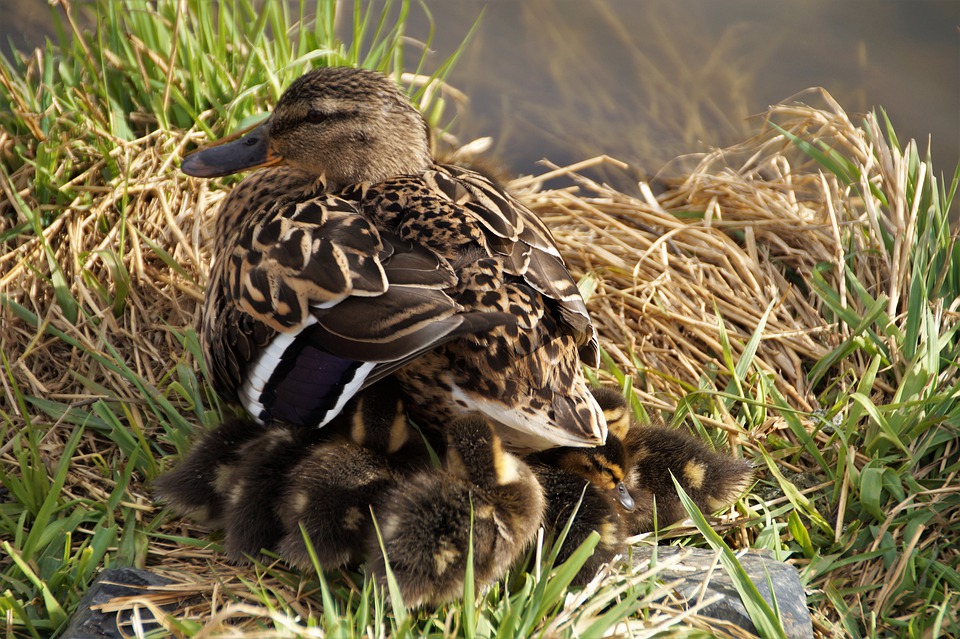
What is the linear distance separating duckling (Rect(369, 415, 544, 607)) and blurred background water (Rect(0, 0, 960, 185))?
2232 mm

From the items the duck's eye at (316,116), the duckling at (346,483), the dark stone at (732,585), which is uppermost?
the duck's eye at (316,116)

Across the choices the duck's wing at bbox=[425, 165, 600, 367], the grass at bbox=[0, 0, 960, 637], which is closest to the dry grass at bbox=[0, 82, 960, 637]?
the grass at bbox=[0, 0, 960, 637]

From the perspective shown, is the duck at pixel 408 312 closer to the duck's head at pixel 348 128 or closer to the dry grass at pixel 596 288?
the duck's head at pixel 348 128

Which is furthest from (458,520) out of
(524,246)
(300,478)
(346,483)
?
(524,246)

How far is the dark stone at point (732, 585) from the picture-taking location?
210 cm

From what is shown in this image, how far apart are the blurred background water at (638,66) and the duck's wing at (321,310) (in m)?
1.93

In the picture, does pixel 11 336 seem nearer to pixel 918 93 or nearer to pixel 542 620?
pixel 542 620

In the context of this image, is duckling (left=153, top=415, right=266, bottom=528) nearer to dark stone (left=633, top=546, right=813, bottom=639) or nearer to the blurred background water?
dark stone (left=633, top=546, right=813, bottom=639)

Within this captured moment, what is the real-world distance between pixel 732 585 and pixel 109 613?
4.48 feet

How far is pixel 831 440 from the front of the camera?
2635mm

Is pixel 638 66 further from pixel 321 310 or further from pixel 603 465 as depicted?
pixel 321 310

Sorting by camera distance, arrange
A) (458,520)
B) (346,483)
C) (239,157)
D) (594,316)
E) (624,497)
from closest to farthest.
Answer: (458,520) → (346,483) → (624,497) → (239,157) → (594,316)

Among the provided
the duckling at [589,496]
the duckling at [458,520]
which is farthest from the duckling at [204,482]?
the duckling at [589,496]

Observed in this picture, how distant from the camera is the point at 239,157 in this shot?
286 centimetres
